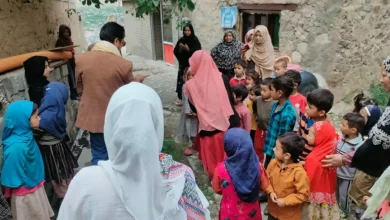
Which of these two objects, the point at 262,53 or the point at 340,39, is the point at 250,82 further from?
the point at 340,39

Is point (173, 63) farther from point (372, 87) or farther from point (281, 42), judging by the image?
point (372, 87)

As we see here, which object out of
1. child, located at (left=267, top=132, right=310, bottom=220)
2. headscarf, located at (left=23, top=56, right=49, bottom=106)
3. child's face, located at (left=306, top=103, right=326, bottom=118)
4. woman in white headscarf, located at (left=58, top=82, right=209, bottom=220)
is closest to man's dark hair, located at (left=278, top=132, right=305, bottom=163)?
child, located at (left=267, top=132, right=310, bottom=220)

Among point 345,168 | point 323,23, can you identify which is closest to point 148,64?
point 323,23

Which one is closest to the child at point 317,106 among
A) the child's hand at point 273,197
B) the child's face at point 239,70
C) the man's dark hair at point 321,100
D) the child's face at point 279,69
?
the man's dark hair at point 321,100

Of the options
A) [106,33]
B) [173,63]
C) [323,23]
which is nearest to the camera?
[106,33]

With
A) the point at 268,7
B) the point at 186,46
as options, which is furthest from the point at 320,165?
the point at 268,7

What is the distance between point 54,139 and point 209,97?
1.49 metres

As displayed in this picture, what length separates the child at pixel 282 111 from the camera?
8.96ft

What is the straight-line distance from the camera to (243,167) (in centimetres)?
207

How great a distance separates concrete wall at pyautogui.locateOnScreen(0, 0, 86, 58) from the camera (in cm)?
394

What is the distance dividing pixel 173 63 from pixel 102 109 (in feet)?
25.1

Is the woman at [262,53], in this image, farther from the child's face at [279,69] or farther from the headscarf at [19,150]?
the headscarf at [19,150]

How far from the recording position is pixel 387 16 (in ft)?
16.6

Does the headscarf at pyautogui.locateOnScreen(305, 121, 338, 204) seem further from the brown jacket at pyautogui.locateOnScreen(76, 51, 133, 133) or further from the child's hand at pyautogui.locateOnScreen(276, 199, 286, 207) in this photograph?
the brown jacket at pyautogui.locateOnScreen(76, 51, 133, 133)
